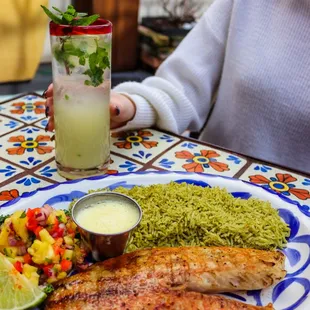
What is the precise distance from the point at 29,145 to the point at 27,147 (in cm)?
2

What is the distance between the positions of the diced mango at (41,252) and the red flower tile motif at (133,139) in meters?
0.62

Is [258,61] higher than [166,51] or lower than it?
higher

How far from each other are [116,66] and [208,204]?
4.30m

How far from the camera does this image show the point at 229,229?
3.47 feet

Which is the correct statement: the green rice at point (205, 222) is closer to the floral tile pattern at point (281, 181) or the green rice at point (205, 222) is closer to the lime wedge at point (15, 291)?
the floral tile pattern at point (281, 181)

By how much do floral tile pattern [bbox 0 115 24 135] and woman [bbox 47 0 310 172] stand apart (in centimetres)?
35

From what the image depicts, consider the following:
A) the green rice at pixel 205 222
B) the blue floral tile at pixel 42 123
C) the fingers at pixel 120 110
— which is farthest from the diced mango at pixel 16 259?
the blue floral tile at pixel 42 123

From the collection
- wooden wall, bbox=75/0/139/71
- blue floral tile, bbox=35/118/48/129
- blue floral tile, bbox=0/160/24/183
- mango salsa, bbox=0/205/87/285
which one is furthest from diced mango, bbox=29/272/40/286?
wooden wall, bbox=75/0/139/71

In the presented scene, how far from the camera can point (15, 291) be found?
840 millimetres

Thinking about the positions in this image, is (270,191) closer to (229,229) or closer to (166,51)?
(229,229)

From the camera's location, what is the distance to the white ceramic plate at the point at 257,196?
37.7 inches

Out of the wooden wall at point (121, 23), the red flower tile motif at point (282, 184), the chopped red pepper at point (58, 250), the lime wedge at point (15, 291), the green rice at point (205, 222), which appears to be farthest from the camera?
the wooden wall at point (121, 23)

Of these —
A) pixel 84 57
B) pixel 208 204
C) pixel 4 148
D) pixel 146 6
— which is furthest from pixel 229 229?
pixel 146 6

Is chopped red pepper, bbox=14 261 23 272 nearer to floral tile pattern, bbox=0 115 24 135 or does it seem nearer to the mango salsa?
the mango salsa
